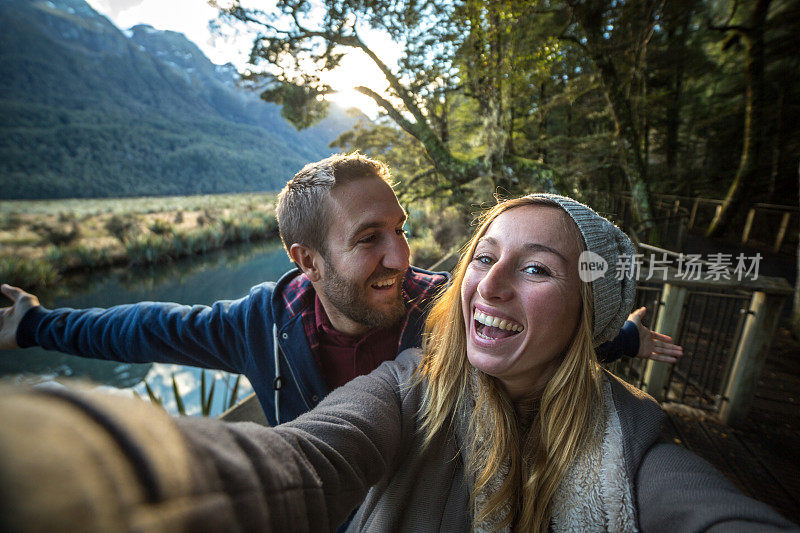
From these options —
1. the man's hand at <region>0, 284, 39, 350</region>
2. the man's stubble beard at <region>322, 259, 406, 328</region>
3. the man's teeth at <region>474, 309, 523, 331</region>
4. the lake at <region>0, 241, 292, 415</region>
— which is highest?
the man's teeth at <region>474, 309, 523, 331</region>

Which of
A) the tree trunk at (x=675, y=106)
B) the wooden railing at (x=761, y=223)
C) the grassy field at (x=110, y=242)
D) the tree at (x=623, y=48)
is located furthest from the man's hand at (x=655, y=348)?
the tree trunk at (x=675, y=106)

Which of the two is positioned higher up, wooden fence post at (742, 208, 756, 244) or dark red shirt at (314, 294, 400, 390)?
dark red shirt at (314, 294, 400, 390)

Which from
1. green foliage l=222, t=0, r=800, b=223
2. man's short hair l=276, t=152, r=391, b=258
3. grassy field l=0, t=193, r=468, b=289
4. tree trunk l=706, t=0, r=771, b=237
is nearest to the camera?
man's short hair l=276, t=152, r=391, b=258

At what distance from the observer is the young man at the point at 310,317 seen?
170 cm

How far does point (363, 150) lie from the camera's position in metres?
11.0

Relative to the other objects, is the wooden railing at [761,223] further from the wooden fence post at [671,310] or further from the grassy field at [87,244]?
the grassy field at [87,244]

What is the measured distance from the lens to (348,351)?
1.76 meters

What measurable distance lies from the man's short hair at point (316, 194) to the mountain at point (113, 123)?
2713 centimetres

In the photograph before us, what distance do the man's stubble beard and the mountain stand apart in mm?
27541

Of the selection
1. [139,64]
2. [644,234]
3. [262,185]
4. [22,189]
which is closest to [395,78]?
[644,234]

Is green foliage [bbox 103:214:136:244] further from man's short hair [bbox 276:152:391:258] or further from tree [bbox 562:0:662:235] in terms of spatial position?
tree [bbox 562:0:662:235]

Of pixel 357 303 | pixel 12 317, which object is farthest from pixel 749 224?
pixel 12 317

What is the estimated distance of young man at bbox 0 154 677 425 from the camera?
170 cm

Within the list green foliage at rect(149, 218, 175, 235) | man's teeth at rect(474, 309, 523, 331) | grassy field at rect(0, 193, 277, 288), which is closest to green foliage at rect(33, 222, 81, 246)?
grassy field at rect(0, 193, 277, 288)
